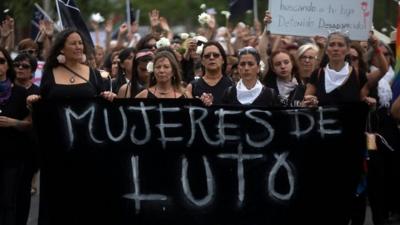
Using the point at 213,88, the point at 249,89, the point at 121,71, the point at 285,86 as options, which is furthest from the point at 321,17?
the point at 121,71

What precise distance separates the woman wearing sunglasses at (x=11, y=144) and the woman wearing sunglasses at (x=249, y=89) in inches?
62.9

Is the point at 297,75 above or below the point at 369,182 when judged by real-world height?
above

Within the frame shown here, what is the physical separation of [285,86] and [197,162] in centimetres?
268

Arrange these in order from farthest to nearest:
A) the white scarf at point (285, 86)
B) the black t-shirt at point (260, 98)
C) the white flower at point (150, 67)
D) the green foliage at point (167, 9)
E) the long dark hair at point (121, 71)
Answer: the green foliage at point (167, 9), the long dark hair at point (121, 71), the white scarf at point (285, 86), the white flower at point (150, 67), the black t-shirt at point (260, 98)

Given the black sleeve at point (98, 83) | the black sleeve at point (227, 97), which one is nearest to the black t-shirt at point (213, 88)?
the black sleeve at point (227, 97)

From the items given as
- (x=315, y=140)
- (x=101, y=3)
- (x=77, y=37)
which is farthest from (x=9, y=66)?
(x=101, y=3)

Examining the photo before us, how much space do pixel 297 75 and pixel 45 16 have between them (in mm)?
4627

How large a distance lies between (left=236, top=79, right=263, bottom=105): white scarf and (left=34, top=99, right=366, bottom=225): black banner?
965mm

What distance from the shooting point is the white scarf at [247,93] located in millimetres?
8484

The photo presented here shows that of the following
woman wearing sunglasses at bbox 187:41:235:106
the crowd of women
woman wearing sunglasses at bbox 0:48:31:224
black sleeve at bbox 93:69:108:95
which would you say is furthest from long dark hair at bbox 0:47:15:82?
woman wearing sunglasses at bbox 187:41:235:106

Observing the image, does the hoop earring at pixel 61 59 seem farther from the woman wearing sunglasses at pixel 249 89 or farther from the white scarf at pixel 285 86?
the white scarf at pixel 285 86

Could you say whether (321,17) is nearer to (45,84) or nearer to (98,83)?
(98,83)

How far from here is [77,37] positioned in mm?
8211

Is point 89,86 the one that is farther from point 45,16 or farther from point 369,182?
point 45,16
